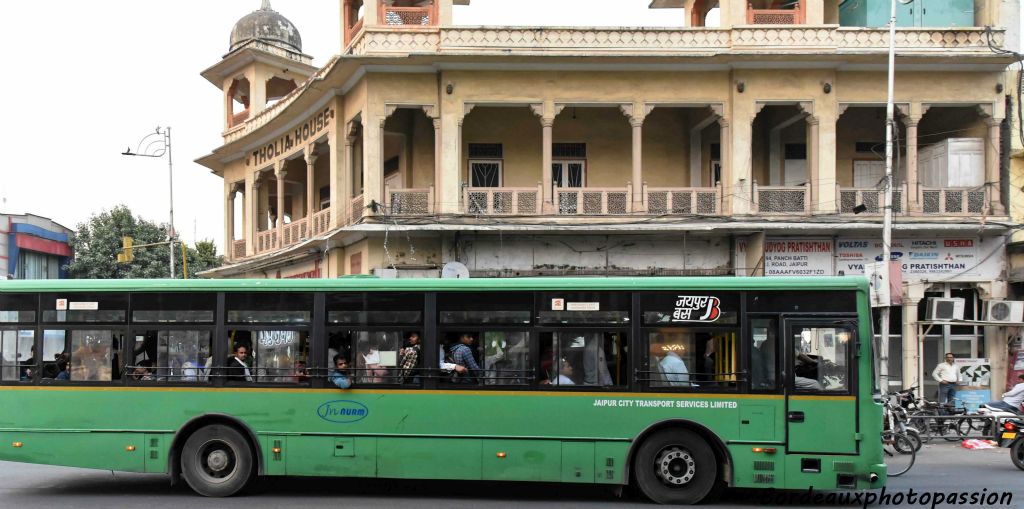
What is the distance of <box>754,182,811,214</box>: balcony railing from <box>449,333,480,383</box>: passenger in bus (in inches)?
519

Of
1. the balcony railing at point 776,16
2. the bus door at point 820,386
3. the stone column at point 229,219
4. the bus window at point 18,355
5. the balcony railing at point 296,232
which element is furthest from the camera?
the stone column at point 229,219

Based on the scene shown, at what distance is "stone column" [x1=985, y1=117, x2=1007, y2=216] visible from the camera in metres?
21.9

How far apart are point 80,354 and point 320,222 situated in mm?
14940

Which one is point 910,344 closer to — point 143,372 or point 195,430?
point 195,430

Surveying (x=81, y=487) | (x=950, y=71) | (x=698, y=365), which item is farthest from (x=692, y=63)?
(x=81, y=487)

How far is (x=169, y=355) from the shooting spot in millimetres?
10609

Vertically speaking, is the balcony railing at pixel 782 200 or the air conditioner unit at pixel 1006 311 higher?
the balcony railing at pixel 782 200

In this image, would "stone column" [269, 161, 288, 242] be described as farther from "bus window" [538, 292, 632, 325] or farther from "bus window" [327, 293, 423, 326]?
"bus window" [538, 292, 632, 325]

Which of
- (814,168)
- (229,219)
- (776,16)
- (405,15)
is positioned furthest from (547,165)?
(229,219)

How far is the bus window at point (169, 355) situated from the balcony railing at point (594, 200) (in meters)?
12.4

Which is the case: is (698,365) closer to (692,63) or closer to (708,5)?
(692,63)

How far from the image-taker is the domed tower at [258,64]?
2995 cm

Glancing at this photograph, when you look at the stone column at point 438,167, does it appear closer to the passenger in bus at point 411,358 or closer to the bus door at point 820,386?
the passenger in bus at point 411,358

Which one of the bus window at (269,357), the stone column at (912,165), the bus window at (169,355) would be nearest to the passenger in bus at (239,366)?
the bus window at (269,357)
